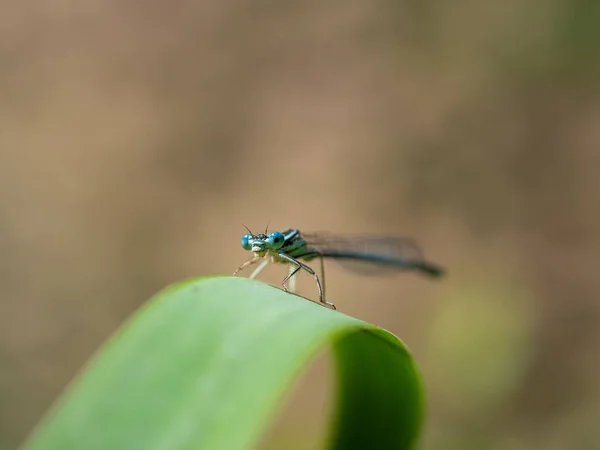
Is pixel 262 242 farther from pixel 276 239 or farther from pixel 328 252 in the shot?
pixel 328 252

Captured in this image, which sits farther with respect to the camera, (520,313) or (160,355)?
(520,313)

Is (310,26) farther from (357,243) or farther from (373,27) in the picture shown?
(357,243)

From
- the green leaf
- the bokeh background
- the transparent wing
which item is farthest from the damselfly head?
the bokeh background

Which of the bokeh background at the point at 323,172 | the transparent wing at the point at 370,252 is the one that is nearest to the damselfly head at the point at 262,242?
the transparent wing at the point at 370,252

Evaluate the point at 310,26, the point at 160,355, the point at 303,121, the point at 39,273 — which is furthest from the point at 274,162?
the point at 160,355

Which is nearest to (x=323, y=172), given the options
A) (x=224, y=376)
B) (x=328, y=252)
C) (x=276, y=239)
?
(x=328, y=252)

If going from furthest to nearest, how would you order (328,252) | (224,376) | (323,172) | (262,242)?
(323,172), (328,252), (262,242), (224,376)

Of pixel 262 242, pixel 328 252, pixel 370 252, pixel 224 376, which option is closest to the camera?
pixel 224 376

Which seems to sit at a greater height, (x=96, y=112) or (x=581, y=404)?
(x=96, y=112)
